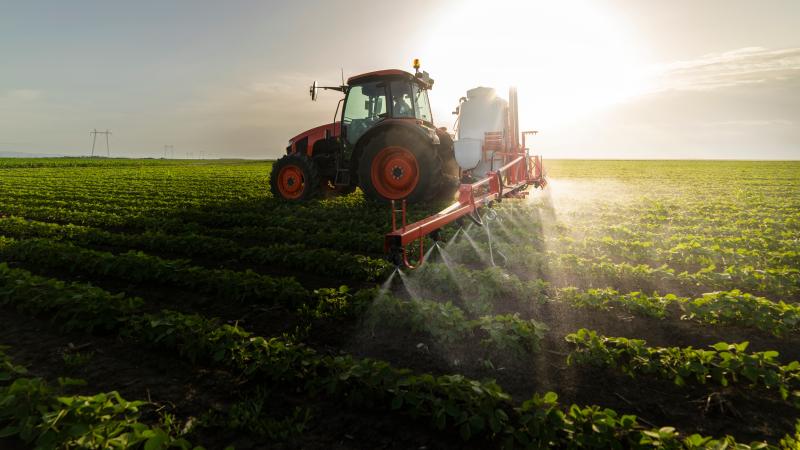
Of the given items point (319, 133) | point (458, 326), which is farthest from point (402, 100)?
point (458, 326)

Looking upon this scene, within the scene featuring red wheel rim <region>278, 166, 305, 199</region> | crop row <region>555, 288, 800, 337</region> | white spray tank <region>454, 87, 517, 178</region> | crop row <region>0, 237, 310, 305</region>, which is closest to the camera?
crop row <region>555, 288, 800, 337</region>

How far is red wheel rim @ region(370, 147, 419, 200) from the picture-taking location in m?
9.71

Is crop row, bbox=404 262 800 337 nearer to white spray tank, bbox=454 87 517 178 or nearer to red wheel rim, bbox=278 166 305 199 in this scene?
red wheel rim, bbox=278 166 305 199

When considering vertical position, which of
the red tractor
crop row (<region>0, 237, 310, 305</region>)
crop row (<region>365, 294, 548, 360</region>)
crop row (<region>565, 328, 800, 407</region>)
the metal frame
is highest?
the red tractor

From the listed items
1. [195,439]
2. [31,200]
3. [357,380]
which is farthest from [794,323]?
[31,200]

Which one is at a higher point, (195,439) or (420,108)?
(420,108)

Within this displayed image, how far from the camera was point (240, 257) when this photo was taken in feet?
22.2

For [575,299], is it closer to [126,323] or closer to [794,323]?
[794,323]

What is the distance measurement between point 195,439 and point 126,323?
2057 millimetres

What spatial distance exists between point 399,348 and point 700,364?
7.51 feet

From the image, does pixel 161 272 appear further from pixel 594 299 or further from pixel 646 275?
pixel 646 275

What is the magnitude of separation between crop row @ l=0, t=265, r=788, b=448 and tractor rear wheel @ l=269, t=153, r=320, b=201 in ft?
24.6

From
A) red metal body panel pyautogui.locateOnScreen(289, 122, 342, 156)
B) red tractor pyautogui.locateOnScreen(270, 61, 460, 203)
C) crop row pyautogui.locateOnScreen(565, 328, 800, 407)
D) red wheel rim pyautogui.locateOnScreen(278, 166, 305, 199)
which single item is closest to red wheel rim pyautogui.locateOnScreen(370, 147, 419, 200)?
red tractor pyautogui.locateOnScreen(270, 61, 460, 203)

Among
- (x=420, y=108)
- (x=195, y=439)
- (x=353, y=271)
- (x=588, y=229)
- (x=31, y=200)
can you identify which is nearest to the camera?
(x=195, y=439)
